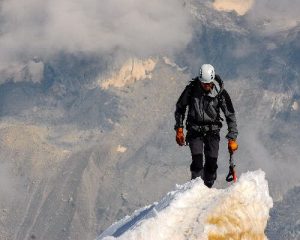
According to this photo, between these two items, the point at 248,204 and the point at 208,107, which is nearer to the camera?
the point at 248,204

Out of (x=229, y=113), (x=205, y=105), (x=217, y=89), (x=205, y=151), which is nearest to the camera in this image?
(x=217, y=89)

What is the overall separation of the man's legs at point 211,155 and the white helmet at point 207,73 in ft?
8.51

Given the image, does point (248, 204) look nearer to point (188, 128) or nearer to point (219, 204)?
point (219, 204)

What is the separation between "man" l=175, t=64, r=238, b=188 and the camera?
25406 mm

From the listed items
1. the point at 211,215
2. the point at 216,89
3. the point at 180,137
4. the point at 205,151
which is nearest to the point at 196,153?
the point at 205,151

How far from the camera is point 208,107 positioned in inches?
1018

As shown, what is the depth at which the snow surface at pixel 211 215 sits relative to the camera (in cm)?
1725

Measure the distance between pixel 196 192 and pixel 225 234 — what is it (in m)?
2.07

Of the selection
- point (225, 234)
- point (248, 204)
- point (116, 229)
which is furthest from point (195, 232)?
point (116, 229)

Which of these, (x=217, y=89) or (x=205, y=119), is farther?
(x=205, y=119)

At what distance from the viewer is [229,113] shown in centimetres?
2638

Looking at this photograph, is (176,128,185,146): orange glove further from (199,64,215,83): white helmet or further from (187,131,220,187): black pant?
(199,64,215,83): white helmet

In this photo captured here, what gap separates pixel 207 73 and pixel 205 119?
7.35 ft

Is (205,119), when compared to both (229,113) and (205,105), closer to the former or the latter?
(205,105)
